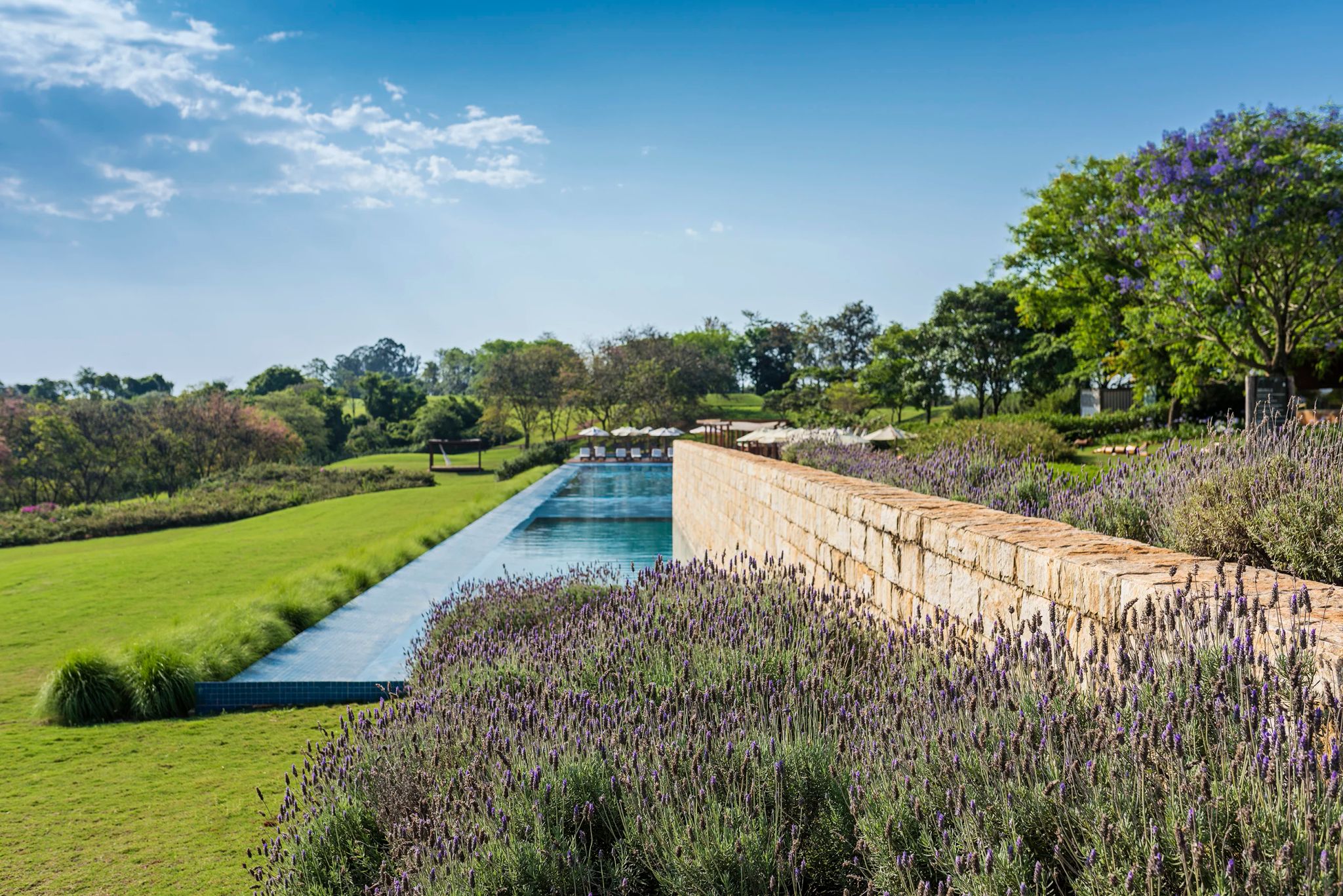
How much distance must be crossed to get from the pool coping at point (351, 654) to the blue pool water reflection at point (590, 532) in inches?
34.6

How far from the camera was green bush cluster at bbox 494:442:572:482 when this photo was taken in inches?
1172

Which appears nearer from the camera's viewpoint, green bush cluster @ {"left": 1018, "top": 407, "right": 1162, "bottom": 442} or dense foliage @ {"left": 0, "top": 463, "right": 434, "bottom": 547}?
dense foliage @ {"left": 0, "top": 463, "right": 434, "bottom": 547}

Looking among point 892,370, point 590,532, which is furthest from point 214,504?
point 892,370

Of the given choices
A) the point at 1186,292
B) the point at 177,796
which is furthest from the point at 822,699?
the point at 1186,292

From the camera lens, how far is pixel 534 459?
1310 inches

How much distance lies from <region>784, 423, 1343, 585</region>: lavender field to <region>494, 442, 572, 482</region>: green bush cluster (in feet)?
78.5

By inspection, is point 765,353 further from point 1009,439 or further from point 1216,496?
point 1216,496

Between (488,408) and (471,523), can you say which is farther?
(488,408)

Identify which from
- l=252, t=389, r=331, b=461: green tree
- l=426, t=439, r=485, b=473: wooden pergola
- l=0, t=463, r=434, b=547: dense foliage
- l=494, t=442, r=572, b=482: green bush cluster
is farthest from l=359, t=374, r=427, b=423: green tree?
l=0, t=463, r=434, b=547: dense foliage

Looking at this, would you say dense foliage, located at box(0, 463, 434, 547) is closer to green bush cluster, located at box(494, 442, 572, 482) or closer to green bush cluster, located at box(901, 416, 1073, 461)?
green bush cluster, located at box(494, 442, 572, 482)

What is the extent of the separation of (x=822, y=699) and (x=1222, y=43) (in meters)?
18.3

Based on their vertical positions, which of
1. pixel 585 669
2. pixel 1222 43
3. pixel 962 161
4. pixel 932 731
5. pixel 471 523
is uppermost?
pixel 1222 43

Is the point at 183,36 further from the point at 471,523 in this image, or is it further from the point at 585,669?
the point at 585,669

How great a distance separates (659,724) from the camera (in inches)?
94.0
